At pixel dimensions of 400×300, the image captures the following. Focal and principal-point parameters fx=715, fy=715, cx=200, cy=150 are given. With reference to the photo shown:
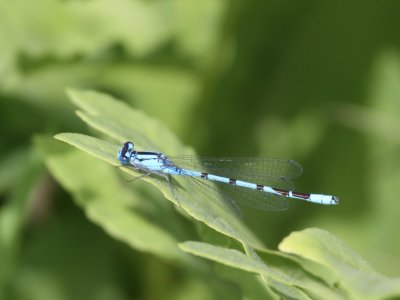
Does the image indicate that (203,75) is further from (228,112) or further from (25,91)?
(25,91)

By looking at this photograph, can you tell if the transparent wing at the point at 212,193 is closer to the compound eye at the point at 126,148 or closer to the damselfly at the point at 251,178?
the damselfly at the point at 251,178

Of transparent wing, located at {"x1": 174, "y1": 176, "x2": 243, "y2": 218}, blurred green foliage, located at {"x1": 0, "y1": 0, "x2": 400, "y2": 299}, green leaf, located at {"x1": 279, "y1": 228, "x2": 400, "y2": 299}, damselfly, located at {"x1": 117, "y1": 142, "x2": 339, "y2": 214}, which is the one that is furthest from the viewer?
damselfly, located at {"x1": 117, "y1": 142, "x2": 339, "y2": 214}

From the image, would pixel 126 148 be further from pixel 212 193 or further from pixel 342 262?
pixel 342 262

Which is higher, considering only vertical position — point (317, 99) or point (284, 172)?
point (317, 99)

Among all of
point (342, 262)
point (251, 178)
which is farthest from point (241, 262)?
point (251, 178)

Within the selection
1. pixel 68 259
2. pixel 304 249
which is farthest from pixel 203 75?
pixel 304 249

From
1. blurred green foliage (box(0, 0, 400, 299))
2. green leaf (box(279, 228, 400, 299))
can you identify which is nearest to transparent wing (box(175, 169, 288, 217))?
blurred green foliage (box(0, 0, 400, 299))

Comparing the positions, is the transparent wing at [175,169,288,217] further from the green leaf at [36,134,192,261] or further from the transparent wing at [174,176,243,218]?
the green leaf at [36,134,192,261]
